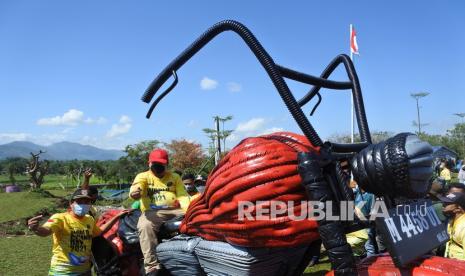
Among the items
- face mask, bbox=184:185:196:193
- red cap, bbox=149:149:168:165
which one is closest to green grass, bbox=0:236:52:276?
face mask, bbox=184:185:196:193

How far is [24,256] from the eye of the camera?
372 inches

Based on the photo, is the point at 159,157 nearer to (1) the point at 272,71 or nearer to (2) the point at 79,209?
(2) the point at 79,209

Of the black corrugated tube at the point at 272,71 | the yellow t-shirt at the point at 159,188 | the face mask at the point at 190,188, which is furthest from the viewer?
the face mask at the point at 190,188

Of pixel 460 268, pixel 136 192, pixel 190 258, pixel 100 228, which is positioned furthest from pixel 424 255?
pixel 100 228

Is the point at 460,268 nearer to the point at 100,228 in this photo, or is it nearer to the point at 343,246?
the point at 343,246

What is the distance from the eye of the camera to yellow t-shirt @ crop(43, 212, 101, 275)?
14.5 ft

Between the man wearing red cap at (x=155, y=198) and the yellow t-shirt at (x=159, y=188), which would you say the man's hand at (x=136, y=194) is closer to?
the man wearing red cap at (x=155, y=198)

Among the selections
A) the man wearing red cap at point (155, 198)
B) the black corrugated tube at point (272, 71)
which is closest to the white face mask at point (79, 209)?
Answer: the man wearing red cap at point (155, 198)

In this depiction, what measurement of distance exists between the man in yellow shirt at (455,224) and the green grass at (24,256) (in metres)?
6.84

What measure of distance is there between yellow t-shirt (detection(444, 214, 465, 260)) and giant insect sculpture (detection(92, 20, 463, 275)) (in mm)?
2451

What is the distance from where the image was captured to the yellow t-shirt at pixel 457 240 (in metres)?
4.47

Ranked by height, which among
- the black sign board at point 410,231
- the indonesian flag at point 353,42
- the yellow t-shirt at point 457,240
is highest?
the indonesian flag at point 353,42

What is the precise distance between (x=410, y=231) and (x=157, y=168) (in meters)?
2.72

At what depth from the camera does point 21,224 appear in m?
14.6
